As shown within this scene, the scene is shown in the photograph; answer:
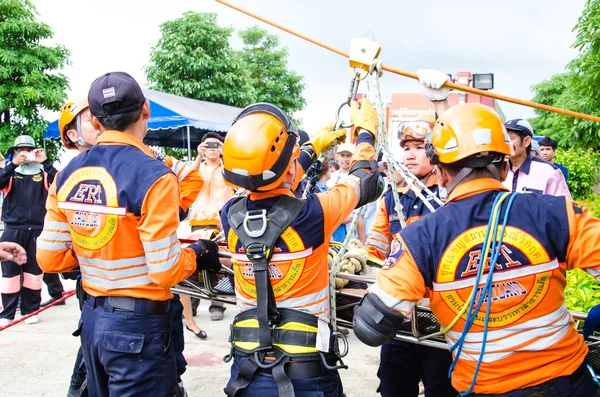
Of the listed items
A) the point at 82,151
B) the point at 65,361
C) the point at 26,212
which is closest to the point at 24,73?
the point at 26,212

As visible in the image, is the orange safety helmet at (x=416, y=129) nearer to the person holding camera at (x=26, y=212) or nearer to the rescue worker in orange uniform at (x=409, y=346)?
the rescue worker in orange uniform at (x=409, y=346)

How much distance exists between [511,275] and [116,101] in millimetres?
1952

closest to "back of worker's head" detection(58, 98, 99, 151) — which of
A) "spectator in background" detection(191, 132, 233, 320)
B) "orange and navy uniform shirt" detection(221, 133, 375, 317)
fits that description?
→ "orange and navy uniform shirt" detection(221, 133, 375, 317)

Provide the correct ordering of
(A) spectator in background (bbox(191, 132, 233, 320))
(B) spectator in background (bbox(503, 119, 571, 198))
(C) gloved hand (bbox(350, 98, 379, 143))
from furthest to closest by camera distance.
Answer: (A) spectator in background (bbox(191, 132, 233, 320))
(B) spectator in background (bbox(503, 119, 571, 198))
(C) gloved hand (bbox(350, 98, 379, 143))

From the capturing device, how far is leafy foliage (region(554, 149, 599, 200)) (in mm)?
12922

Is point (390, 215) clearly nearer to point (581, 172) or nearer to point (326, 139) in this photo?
point (326, 139)

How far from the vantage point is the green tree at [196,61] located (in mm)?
22125

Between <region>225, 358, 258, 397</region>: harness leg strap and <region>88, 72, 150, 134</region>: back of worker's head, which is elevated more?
<region>88, 72, 150, 134</region>: back of worker's head

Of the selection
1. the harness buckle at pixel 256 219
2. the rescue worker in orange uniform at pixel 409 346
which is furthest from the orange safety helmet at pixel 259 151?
the rescue worker in orange uniform at pixel 409 346

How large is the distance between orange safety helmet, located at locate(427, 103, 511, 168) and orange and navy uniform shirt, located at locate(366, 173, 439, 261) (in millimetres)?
1354

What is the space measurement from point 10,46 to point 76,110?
56.4 ft

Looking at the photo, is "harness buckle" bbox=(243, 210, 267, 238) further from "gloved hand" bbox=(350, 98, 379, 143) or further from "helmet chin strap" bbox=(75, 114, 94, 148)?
"helmet chin strap" bbox=(75, 114, 94, 148)

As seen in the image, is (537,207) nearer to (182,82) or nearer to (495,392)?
(495,392)

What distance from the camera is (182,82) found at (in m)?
22.2
